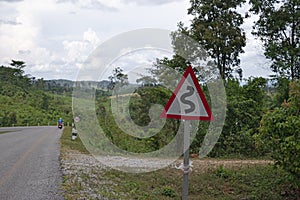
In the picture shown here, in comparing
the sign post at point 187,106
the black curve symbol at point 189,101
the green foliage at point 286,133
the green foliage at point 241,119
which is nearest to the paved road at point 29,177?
the sign post at point 187,106

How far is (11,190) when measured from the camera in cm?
751

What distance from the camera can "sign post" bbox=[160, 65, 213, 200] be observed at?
5.28 m

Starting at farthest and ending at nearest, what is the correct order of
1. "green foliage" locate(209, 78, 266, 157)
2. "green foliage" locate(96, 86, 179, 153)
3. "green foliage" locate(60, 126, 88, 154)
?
"green foliage" locate(209, 78, 266, 157), "green foliage" locate(60, 126, 88, 154), "green foliage" locate(96, 86, 179, 153)

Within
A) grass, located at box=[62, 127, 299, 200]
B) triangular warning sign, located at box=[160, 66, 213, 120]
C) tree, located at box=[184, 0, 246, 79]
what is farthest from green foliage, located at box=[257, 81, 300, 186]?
tree, located at box=[184, 0, 246, 79]

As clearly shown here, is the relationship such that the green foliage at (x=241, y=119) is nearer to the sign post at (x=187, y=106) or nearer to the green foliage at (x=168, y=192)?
the green foliage at (x=168, y=192)

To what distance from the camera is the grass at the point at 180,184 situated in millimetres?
8469

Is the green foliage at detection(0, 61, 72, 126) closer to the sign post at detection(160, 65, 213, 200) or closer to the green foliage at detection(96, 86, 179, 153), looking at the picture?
the green foliage at detection(96, 86, 179, 153)

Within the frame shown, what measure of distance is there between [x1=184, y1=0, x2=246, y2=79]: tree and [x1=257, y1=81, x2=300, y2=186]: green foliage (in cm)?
1445

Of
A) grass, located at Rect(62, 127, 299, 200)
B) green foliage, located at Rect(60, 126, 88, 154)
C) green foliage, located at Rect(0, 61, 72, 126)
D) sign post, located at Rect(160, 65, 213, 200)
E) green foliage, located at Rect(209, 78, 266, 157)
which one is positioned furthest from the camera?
green foliage, located at Rect(0, 61, 72, 126)

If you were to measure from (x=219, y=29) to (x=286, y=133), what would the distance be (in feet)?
51.7

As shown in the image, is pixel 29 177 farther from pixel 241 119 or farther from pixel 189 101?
pixel 241 119

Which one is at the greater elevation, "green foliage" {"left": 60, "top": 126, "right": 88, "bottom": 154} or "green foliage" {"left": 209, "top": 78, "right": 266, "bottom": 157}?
"green foliage" {"left": 209, "top": 78, "right": 266, "bottom": 157}

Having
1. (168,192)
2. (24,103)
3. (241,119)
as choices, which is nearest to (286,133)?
(168,192)

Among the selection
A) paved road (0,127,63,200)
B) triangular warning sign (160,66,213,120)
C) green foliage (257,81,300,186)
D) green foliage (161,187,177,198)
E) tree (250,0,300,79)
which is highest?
tree (250,0,300,79)
